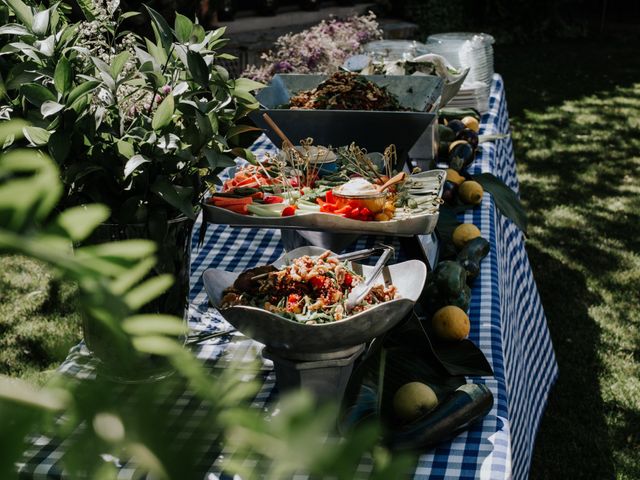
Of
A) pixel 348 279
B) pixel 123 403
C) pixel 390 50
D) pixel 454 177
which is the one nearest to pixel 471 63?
pixel 390 50

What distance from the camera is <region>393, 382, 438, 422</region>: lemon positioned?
3.71ft

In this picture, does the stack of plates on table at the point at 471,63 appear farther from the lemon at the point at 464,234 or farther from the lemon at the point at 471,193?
the lemon at the point at 464,234

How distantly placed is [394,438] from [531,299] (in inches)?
64.7

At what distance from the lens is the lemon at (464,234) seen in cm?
182

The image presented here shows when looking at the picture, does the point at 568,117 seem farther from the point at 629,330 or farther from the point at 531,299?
the point at 531,299

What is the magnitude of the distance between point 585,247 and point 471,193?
2125mm

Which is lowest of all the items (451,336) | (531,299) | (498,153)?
(531,299)

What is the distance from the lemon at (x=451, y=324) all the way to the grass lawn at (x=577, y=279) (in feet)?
2.18

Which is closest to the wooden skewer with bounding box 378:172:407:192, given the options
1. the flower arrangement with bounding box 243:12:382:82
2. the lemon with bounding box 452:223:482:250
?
the lemon with bounding box 452:223:482:250

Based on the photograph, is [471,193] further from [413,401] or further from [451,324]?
[413,401]

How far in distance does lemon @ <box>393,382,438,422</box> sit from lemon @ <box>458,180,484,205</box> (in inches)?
38.8

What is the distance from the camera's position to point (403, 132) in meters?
1.91

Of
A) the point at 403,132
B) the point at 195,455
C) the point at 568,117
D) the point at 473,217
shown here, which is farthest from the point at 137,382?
the point at 568,117

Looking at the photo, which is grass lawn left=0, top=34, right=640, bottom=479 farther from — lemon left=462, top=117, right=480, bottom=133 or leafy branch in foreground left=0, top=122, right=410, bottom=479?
lemon left=462, top=117, right=480, bottom=133
